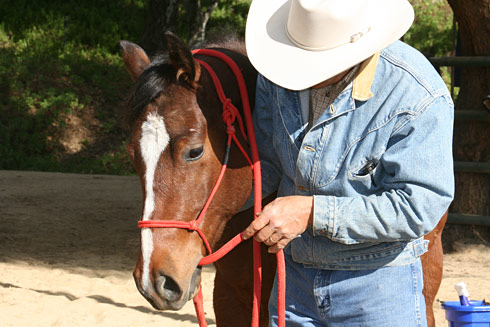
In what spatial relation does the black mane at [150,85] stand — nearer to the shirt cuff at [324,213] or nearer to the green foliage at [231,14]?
the shirt cuff at [324,213]

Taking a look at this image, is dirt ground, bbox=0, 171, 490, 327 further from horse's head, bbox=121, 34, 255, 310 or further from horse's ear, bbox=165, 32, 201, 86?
horse's ear, bbox=165, 32, 201, 86

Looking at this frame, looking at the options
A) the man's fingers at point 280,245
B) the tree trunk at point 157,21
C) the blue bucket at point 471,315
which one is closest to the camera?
the man's fingers at point 280,245

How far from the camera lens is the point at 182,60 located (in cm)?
200

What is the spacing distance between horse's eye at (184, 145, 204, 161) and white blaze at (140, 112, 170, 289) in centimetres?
8

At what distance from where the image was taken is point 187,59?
200cm

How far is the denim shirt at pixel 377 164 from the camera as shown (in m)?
1.61

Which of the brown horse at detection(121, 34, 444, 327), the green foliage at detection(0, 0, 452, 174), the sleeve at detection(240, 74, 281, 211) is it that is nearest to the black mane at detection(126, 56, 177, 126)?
the brown horse at detection(121, 34, 444, 327)

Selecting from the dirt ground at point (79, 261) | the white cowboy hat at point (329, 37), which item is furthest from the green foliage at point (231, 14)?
the white cowboy hat at point (329, 37)

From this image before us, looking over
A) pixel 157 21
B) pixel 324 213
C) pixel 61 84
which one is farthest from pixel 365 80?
pixel 61 84

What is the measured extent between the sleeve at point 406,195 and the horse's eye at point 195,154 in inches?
18.7

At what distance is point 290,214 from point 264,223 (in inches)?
3.0

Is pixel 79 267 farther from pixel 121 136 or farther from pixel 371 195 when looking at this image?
pixel 121 136

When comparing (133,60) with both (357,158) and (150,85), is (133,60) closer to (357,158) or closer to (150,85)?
(150,85)

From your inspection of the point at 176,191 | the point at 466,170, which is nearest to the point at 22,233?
the point at 466,170
